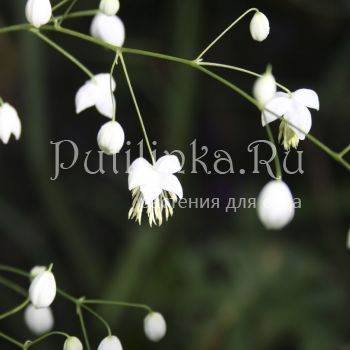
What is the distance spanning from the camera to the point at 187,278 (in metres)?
1.78

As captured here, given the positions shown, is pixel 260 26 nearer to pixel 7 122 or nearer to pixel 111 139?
pixel 111 139

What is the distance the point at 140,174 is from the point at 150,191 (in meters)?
0.02

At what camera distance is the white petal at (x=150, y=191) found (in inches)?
30.5

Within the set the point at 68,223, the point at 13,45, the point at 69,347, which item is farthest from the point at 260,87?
the point at 13,45

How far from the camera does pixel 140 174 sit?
77cm

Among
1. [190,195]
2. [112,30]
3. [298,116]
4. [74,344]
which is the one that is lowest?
[74,344]

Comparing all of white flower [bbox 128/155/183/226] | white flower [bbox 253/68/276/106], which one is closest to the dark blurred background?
white flower [bbox 128/155/183/226]

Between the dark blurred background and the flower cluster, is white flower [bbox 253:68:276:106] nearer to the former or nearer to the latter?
the flower cluster

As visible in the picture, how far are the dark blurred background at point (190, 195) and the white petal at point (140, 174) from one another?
3.17 feet

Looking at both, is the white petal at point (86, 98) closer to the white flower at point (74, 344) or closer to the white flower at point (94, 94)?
the white flower at point (94, 94)

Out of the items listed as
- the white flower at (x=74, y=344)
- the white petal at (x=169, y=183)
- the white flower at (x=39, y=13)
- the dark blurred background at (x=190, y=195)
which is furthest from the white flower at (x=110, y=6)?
the dark blurred background at (x=190, y=195)

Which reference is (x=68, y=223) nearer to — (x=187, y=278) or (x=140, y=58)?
(x=187, y=278)

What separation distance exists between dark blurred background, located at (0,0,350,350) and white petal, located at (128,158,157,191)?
97 cm

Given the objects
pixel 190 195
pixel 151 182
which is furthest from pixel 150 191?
pixel 190 195
